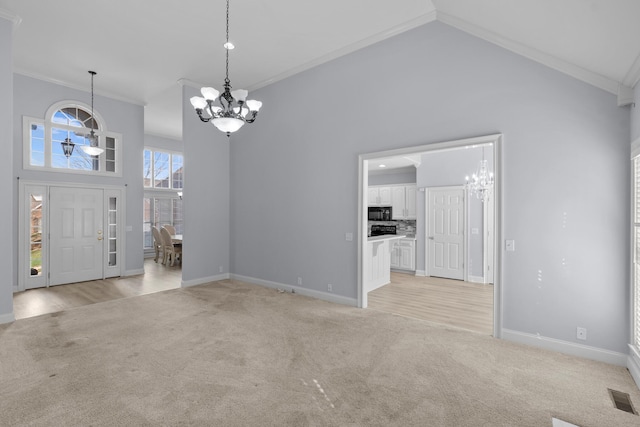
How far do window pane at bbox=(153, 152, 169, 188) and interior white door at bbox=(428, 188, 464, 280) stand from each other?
26.9 feet

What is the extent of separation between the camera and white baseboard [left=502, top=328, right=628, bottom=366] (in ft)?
9.69

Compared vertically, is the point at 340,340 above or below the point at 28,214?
below

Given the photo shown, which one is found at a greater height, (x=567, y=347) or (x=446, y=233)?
(x=446, y=233)

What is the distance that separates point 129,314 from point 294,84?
4.43 metres

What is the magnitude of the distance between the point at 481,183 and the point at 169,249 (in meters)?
7.69

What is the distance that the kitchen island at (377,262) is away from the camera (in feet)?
18.6

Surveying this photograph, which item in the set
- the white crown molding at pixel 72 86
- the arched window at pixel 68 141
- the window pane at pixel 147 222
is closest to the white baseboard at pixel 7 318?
the arched window at pixel 68 141

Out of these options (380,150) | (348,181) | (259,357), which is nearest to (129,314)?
(259,357)

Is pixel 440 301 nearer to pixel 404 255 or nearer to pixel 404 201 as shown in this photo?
pixel 404 255

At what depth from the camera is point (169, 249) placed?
8234 mm

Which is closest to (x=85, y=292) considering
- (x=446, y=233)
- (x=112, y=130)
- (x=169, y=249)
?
(x=169, y=249)

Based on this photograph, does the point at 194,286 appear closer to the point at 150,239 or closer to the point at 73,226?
the point at 73,226

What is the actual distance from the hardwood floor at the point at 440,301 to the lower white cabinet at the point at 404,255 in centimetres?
80

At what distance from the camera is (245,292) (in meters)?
5.49
